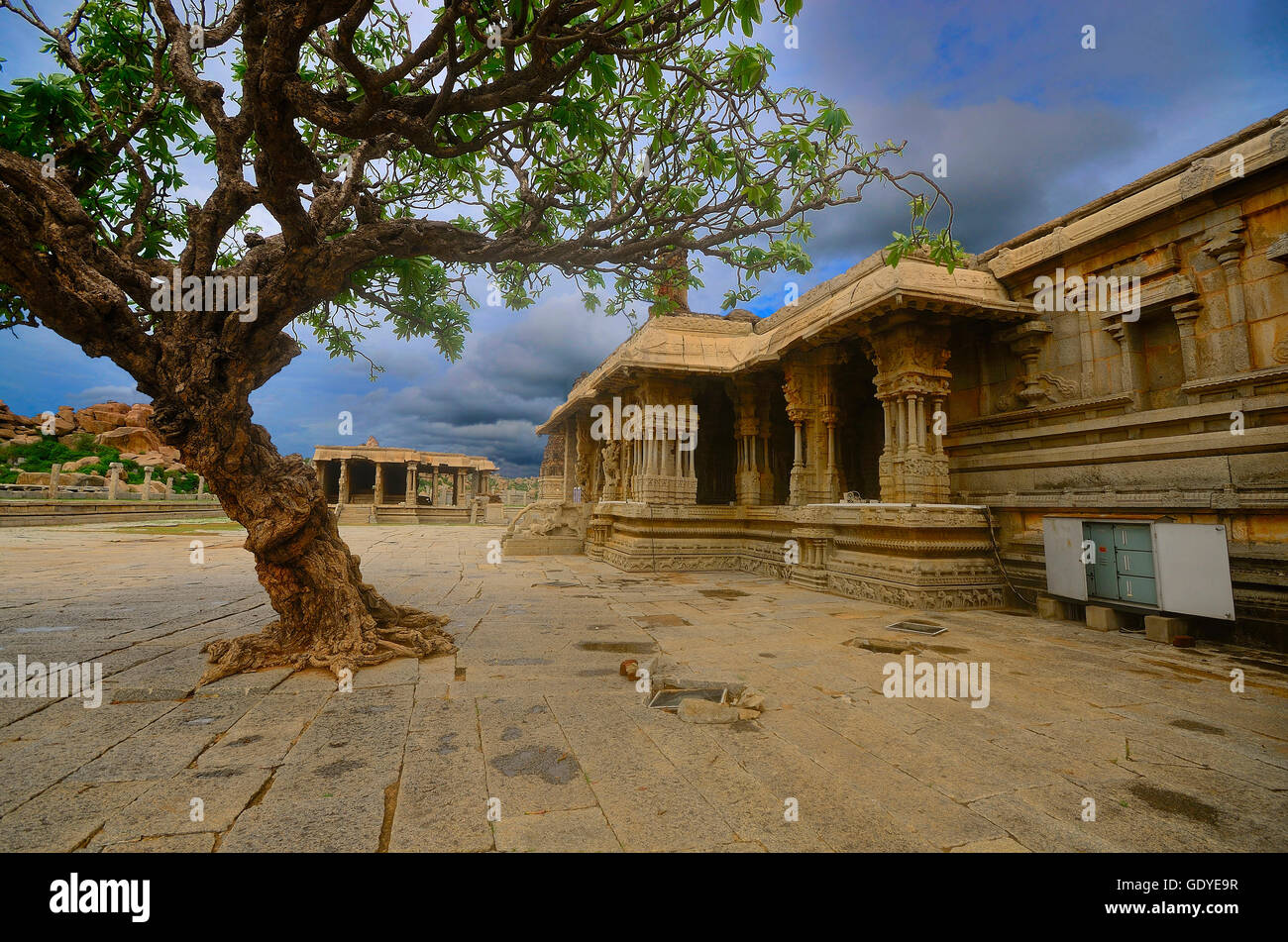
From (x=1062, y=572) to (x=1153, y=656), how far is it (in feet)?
5.96

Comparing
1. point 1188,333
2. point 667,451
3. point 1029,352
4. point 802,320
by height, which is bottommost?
point 667,451

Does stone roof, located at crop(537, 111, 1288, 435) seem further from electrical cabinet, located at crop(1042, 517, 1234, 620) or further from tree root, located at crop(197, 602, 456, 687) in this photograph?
tree root, located at crop(197, 602, 456, 687)

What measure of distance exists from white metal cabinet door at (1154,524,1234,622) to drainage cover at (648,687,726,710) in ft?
17.2

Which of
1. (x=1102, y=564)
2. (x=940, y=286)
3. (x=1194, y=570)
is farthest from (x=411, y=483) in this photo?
(x=1194, y=570)

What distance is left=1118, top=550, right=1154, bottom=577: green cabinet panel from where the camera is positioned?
6035 millimetres

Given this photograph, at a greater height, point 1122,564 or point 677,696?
point 1122,564

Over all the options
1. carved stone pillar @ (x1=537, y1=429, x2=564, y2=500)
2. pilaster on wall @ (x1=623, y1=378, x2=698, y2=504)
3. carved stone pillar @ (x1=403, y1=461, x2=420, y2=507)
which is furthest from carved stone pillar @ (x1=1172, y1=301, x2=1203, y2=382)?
carved stone pillar @ (x1=403, y1=461, x2=420, y2=507)

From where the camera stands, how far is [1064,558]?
6.84m

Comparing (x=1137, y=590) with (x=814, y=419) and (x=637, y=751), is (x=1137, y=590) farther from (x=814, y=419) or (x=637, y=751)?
(x=637, y=751)

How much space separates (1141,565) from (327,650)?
839cm

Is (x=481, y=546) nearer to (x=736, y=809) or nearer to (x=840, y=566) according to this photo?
(x=840, y=566)

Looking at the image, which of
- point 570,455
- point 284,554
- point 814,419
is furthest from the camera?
point 570,455

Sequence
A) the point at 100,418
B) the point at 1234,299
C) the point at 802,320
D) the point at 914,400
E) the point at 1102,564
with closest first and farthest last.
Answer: the point at 1234,299
the point at 1102,564
the point at 914,400
the point at 802,320
the point at 100,418

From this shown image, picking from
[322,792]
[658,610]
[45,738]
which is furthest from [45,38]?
[658,610]
